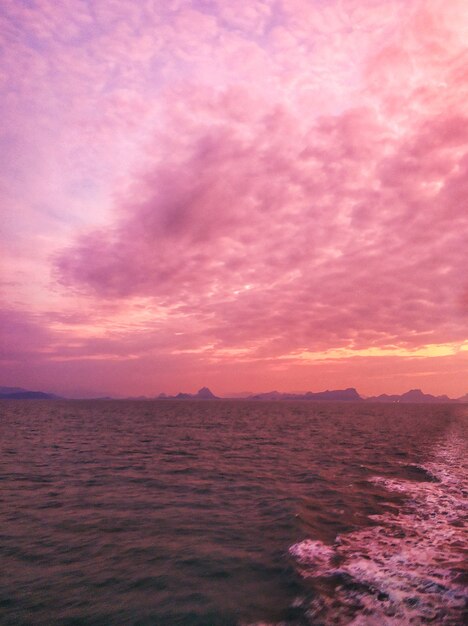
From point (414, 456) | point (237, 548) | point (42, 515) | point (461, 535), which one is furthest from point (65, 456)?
point (414, 456)

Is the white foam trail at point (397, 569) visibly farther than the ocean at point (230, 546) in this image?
No

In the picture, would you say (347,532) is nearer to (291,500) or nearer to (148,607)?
(291,500)

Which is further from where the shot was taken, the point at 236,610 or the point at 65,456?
the point at 65,456

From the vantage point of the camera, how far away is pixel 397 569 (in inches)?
461

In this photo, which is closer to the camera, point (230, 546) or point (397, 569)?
point (397, 569)

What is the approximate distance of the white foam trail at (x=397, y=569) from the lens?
9211mm

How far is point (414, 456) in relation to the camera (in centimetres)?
3734

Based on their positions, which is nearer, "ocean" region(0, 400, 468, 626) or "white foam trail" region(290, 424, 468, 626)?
"white foam trail" region(290, 424, 468, 626)

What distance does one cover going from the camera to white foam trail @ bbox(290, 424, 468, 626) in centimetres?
921

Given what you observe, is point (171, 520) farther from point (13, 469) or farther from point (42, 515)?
point (13, 469)

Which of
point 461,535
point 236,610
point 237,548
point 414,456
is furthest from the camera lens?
point 414,456

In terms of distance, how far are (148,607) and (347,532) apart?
28.7ft

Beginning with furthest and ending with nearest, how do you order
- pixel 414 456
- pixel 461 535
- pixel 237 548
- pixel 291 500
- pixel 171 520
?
pixel 414 456 → pixel 291 500 → pixel 171 520 → pixel 461 535 → pixel 237 548

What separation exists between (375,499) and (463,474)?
41.2 feet
